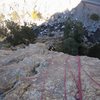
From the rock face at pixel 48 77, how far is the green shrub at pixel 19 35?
881 cm

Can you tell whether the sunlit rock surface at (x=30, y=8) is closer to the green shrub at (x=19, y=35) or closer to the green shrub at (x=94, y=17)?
the green shrub at (x=94, y=17)

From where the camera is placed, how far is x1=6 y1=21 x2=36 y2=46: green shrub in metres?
19.0

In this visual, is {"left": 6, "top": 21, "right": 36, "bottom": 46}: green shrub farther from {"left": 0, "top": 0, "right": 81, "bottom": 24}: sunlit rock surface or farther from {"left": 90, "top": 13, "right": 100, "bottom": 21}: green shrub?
{"left": 90, "top": 13, "right": 100, "bottom": 21}: green shrub

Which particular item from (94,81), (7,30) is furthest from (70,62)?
(7,30)

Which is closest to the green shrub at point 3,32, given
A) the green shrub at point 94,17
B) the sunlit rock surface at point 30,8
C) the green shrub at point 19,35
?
the green shrub at point 19,35

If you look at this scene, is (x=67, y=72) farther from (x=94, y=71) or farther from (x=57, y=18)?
(x=57, y=18)

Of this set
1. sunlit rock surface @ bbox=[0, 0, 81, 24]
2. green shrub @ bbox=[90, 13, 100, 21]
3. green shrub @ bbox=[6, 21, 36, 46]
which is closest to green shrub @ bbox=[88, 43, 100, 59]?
green shrub @ bbox=[6, 21, 36, 46]

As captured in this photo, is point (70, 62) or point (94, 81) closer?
point (94, 81)

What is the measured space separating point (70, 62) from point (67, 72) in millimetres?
778

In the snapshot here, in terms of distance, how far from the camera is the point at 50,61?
918 centimetres

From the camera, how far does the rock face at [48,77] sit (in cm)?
756

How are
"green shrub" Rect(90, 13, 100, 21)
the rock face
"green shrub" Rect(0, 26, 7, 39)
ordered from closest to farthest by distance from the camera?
the rock face → "green shrub" Rect(0, 26, 7, 39) → "green shrub" Rect(90, 13, 100, 21)

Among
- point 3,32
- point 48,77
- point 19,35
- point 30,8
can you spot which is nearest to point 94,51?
point 19,35

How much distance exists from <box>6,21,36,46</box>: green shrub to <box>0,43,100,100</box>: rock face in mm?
8813
